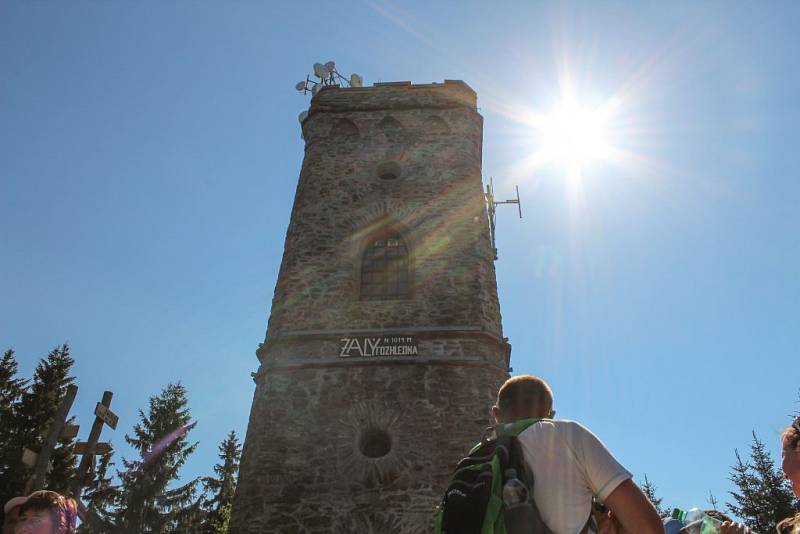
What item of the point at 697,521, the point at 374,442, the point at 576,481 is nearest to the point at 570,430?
the point at 576,481

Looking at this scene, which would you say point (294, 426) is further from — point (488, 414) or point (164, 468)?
point (164, 468)

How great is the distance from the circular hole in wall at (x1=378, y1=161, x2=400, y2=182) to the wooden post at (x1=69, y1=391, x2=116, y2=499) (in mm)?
7294

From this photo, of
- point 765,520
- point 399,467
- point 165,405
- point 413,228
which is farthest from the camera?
point 165,405

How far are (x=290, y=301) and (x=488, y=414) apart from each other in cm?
443

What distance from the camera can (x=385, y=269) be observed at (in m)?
12.2

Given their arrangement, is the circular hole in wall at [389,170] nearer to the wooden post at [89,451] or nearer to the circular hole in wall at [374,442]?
the circular hole in wall at [374,442]

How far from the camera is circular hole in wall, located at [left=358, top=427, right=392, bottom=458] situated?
32.0 ft

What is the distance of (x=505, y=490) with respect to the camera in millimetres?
2438

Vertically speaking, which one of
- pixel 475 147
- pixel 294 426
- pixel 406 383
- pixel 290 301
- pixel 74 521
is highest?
pixel 475 147

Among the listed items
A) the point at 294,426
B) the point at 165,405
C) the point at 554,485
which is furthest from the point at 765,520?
the point at 165,405

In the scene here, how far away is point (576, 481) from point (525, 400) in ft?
1.65

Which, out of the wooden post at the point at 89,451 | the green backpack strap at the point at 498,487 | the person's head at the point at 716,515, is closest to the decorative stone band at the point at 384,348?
the wooden post at the point at 89,451

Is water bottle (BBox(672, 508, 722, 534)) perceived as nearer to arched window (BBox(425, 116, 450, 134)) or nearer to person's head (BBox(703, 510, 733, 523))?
person's head (BBox(703, 510, 733, 523))

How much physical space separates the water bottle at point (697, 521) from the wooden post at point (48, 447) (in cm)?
730
